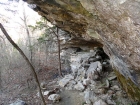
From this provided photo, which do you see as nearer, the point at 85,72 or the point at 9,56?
the point at 85,72

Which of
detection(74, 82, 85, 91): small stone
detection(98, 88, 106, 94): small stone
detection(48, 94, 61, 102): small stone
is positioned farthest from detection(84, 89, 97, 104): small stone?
detection(48, 94, 61, 102): small stone

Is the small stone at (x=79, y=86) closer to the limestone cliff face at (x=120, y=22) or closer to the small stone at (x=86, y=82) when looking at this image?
the small stone at (x=86, y=82)

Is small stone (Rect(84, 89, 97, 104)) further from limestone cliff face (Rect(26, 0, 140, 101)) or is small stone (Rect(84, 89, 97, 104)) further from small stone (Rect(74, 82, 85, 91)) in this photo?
limestone cliff face (Rect(26, 0, 140, 101))

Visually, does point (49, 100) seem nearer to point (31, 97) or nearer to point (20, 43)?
point (31, 97)

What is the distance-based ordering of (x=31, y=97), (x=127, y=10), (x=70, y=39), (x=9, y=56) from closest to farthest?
(x=127, y=10) < (x=31, y=97) < (x=70, y=39) < (x=9, y=56)

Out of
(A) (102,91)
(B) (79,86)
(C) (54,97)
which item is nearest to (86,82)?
(B) (79,86)

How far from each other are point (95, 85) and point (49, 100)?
2658 millimetres

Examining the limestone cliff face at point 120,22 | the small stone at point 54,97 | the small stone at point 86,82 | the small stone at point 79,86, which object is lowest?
the small stone at point 54,97

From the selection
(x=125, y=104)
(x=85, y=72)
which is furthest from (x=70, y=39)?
Result: (x=125, y=104)

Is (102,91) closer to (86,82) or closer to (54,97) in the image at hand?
(86,82)

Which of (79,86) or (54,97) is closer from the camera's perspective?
(54,97)

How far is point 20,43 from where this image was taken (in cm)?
1830

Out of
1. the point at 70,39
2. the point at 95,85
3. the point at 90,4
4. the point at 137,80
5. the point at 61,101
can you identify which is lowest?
the point at 61,101

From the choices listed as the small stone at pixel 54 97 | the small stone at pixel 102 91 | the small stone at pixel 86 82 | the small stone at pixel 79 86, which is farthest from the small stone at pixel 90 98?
the small stone at pixel 54 97
